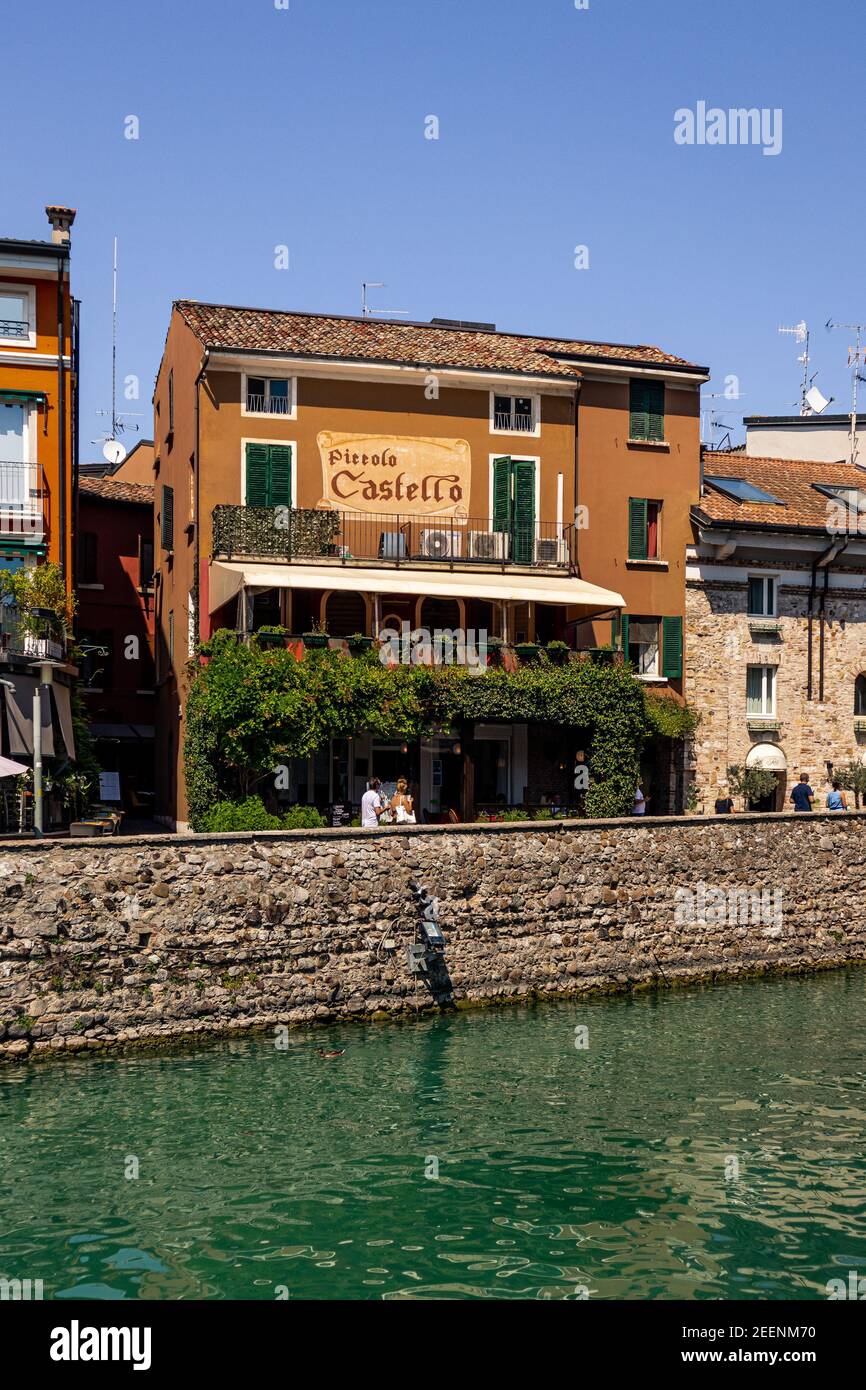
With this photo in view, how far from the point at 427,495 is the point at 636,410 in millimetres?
7115

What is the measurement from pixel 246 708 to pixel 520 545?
393 inches

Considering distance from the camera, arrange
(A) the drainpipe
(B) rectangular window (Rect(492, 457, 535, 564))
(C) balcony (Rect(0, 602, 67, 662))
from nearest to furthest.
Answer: (C) balcony (Rect(0, 602, 67, 662))
(A) the drainpipe
(B) rectangular window (Rect(492, 457, 535, 564))

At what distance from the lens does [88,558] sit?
150ft

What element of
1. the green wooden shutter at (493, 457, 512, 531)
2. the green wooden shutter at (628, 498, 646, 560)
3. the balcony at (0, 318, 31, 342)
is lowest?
the green wooden shutter at (628, 498, 646, 560)

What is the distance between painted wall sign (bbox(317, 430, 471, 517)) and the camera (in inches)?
1348

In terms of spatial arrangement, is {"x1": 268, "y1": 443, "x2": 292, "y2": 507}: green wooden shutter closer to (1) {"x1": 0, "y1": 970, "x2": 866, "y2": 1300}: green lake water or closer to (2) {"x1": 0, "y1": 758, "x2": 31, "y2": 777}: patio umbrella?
(2) {"x1": 0, "y1": 758, "x2": 31, "y2": 777}: patio umbrella

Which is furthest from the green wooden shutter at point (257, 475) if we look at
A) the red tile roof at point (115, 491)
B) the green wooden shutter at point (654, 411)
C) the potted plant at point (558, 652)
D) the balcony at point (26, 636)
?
the red tile roof at point (115, 491)

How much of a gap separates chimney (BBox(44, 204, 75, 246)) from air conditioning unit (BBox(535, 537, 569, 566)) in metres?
14.3

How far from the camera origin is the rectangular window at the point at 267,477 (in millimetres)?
33594

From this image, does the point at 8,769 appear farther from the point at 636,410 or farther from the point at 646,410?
the point at 646,410

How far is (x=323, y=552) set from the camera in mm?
33281

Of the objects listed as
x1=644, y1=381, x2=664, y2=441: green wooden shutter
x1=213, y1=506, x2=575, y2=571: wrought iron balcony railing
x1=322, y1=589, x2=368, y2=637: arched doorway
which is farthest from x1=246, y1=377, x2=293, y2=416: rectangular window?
x1=644, y1=381, x2=664, y2=441: green wooden shutter

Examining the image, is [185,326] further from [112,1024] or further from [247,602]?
[112,1024]

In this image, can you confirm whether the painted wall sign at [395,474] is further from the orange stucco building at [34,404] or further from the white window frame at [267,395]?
the orange stucco building at [34,404]
